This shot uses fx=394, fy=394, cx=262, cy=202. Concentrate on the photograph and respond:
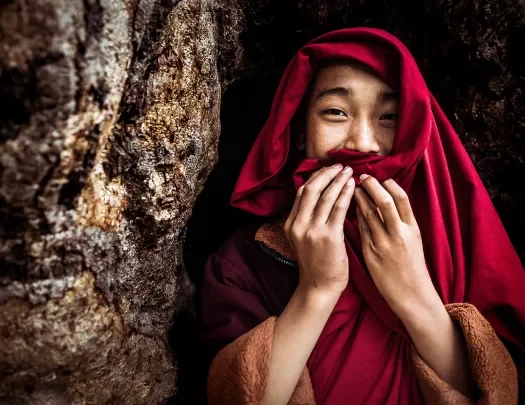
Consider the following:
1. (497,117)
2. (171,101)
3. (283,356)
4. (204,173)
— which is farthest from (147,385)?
(497,117)

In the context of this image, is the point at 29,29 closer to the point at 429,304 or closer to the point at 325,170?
the point at 325,170

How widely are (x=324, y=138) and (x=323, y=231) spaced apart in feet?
1.03

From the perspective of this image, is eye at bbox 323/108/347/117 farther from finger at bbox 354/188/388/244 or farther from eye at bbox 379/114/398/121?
finger at bbox 354/188/388/244

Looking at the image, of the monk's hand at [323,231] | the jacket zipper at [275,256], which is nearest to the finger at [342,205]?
the monk's hand at [323,231]

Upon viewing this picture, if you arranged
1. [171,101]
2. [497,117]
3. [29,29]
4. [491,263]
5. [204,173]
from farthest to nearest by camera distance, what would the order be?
1. [497,117]
2. [204,173]
3. [491,263]
4. [171,101]
5. [29,29]

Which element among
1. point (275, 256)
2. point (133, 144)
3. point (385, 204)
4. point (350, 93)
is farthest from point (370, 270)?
point (133, 144)

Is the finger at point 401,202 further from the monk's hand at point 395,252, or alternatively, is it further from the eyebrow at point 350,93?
the eyebrow at point 350,93

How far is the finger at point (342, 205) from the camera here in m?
1.12

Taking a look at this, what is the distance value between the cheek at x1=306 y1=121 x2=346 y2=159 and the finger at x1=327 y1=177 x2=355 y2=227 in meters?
0.16

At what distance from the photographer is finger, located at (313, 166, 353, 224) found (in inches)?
44.3

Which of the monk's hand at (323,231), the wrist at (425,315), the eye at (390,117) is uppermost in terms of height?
the eye at (390,117)

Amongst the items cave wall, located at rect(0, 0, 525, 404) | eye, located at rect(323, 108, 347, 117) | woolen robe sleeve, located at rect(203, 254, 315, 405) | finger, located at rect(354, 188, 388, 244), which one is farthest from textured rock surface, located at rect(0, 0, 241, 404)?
finger, located at rect(354, 188, 388, 244)

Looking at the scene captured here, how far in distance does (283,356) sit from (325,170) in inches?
21.5

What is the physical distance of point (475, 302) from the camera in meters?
1.16
